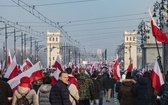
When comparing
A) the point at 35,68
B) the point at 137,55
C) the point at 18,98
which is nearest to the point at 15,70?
the point at 35,68

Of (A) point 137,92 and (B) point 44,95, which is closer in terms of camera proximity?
(B) point 44,95

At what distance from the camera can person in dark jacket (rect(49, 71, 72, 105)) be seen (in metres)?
10.7

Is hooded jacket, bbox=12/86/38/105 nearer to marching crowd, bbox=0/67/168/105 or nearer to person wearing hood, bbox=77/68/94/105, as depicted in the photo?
marching crowd, bbox=0/67/168/105

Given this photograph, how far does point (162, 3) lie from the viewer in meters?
34.7

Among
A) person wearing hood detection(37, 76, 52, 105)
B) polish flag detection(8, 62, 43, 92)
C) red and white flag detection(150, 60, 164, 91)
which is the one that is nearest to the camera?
person wearing hood detection(37, 76, 52, 105)

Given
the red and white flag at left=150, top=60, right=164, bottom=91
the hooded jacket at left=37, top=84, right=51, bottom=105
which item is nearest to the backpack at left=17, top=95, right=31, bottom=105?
the hooded jacket at left=37, top=84, right=51, bottom=105

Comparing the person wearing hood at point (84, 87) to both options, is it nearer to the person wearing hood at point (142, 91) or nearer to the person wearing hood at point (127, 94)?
the person wearing hood at point (127, 94)

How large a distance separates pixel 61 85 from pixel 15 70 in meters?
4.55

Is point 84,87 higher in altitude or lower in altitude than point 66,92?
lower

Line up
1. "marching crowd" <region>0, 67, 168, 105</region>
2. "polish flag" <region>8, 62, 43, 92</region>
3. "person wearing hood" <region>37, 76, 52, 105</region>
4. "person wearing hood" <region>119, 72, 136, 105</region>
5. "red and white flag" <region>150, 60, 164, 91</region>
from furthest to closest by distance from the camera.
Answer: "red and white flag" <region>150, 60, 164, 91</region>
"person wearing hood" <region>119, 72, 136, 105</region>
"polish flag" <region>8, 62, 43, 92</region>
"person wearing hood" <region>37, 76, 52, 105</region>
"marching crowd" <region>0, 67, 168, 105</region>

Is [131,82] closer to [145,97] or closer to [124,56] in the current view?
[145,97]

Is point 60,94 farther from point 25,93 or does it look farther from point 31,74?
point 31,74

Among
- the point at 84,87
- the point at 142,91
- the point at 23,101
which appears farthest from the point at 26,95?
the point at 84,87

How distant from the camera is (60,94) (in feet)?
35.2
